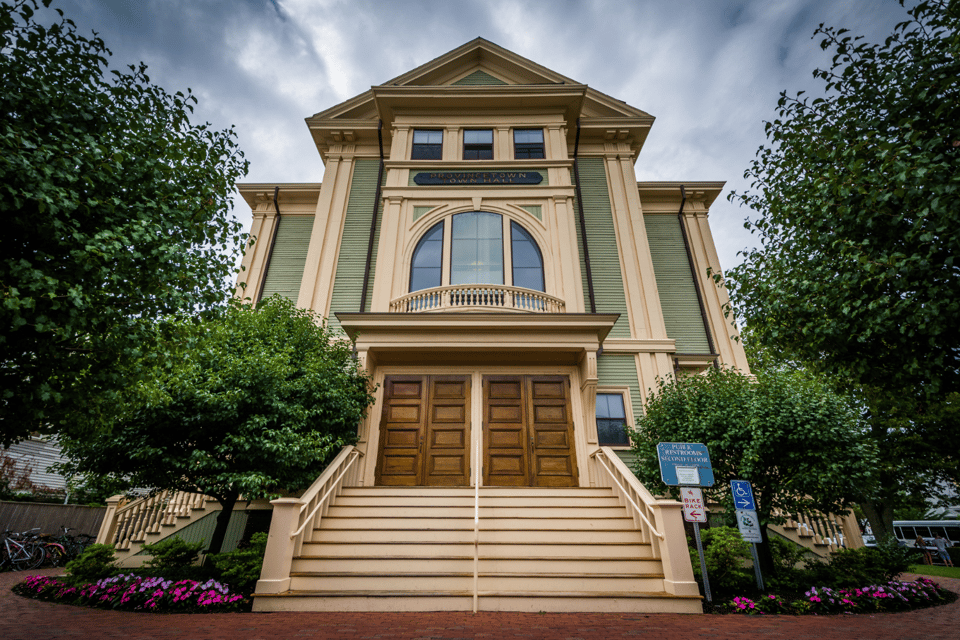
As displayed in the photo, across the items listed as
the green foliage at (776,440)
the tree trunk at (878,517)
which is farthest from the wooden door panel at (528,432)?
the tree trunk at (878,517)

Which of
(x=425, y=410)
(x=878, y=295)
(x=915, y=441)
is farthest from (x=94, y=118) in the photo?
(x=915, y=441)

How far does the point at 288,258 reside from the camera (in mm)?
15828

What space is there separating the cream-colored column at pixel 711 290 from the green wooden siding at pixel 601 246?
2511 millimetres

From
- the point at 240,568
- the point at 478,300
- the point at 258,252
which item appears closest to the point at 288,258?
the point at 258,252

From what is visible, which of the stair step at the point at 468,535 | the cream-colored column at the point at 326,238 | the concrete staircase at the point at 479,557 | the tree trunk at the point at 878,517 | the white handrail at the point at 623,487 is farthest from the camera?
the tree trunk at the point at 878,517

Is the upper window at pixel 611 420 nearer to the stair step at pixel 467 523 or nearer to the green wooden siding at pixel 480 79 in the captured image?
the stair step at pixel 467 523

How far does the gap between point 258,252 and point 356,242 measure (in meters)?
3.63

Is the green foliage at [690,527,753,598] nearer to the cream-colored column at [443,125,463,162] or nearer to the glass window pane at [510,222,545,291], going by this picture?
the glass window pane at [510,222,545,291]

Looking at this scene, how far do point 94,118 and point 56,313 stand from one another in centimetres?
214

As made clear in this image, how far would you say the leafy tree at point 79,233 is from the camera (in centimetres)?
423

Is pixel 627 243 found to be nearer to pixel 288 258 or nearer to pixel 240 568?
pixel 288 258

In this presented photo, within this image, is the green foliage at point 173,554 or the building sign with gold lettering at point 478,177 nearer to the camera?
the green foliage at point 173,554

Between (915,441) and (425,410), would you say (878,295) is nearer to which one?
(425,410)

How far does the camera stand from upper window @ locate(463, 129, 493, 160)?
15.2 metres
